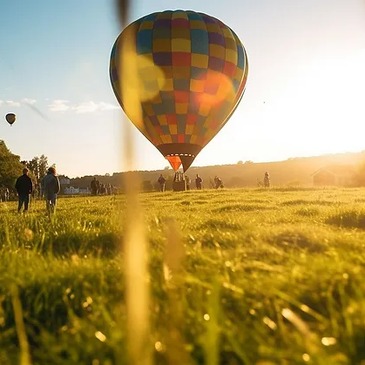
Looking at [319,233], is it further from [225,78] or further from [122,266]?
[225,78]

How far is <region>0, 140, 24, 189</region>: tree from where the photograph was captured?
67.4 meters

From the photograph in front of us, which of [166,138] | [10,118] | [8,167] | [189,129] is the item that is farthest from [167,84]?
[8,167]

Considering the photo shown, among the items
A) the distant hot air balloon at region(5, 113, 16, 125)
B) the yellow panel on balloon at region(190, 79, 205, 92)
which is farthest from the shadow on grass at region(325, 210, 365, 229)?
the distant hot air balloon at region(5, 113, 16, 125)

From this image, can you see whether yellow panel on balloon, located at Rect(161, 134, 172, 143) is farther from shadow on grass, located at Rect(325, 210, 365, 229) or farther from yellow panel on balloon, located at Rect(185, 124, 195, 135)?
shadow on grass, located at Rect(325, 210, 365, 229)

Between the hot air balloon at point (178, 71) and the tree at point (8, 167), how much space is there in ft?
134

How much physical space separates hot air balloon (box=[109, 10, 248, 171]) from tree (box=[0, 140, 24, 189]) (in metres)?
40.8

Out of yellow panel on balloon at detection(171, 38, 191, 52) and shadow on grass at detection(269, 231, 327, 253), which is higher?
yellow panel on balloon at detection(171, 38, 191, 52)

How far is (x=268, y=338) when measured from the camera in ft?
8.35

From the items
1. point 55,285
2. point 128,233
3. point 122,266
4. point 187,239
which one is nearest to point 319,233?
point 187,239

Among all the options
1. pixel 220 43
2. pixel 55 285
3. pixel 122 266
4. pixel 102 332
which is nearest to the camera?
pixel 102 332

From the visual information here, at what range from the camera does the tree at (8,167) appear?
67438 mm

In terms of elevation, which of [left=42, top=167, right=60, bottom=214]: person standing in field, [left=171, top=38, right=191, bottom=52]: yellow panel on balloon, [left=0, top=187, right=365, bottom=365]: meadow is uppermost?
[left=171, top=38, right=191, bottom=52]: yellow panel on balloon

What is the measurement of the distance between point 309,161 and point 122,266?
14170 cm

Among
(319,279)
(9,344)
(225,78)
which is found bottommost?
(9,344)
